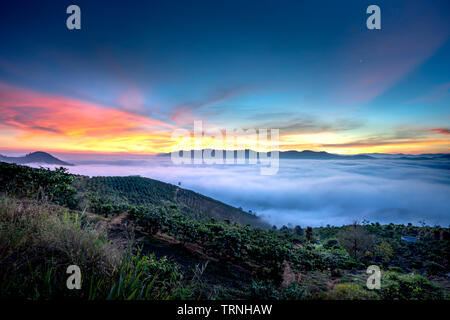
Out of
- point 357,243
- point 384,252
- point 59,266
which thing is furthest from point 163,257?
point 357,243

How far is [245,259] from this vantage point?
590 cm

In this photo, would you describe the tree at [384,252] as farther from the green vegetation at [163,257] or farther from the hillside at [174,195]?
the hillside at [174,195]

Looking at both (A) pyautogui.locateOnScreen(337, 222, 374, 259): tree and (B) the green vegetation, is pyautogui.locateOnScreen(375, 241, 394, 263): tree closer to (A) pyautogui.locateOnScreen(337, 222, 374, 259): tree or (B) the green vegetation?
(B) the green vegetation

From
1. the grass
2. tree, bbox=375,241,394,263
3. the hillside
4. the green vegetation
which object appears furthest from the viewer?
the hillside

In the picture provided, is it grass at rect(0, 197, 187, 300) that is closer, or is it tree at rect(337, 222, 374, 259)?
grass at rect(0, 197, 187, 300)

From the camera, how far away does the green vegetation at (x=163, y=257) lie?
234cm

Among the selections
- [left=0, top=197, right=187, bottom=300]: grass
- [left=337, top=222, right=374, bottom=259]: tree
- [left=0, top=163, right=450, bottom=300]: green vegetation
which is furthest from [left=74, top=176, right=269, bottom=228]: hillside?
[left=0, top=197, right=187, bottom=300]: grass

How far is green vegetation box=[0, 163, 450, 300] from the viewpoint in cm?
234

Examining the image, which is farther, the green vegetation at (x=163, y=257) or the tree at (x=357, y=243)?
the tree at (x=357, y=243)

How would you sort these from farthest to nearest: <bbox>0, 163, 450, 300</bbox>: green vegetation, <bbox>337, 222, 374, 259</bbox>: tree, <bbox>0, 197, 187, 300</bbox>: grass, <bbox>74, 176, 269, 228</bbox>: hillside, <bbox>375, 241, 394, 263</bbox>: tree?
<bbox>74, 176, 269, 228</bbox>: hillside, <bbox>337, 222, 374, 259</bbox>: tree, <bbox>375, 241, 394, 263</bbox>: tree, <bbox>0, 163, 450, 300</bbox>: green vegetation, <bbox>0, 197, 187, 300</bbox>: grass

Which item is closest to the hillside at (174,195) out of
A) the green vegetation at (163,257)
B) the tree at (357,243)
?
the tree at (357,243)

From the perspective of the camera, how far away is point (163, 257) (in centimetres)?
428

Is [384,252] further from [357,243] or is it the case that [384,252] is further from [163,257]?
[163,257]
